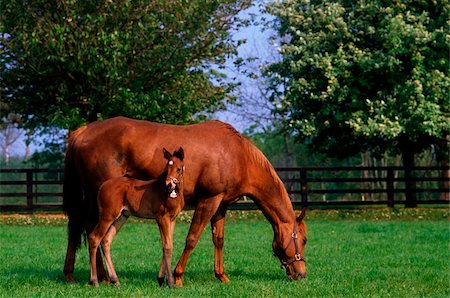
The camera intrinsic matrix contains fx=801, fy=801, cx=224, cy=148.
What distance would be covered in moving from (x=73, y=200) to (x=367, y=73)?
59.6 feet

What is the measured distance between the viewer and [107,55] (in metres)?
25.4

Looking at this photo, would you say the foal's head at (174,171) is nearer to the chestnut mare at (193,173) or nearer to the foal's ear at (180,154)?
the foal's ear at (180,154)

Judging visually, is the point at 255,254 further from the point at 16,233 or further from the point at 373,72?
the point at 373,72

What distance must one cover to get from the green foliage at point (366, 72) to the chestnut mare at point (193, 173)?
50.6ft

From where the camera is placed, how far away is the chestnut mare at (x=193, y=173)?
420 inches

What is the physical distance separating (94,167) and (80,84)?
651 inches

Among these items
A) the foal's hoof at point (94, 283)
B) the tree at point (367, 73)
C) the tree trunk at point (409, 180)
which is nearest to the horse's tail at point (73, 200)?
the foal's hoof at point (94, 283)

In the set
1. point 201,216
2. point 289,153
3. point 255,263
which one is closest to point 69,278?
point 201,216

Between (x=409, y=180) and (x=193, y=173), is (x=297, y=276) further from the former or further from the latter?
(x=409, y=180)

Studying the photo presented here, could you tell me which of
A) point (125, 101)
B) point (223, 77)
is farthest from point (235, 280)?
point (223, 77)

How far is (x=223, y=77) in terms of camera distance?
3177 cm

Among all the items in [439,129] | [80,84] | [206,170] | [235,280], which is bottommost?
[235,280]

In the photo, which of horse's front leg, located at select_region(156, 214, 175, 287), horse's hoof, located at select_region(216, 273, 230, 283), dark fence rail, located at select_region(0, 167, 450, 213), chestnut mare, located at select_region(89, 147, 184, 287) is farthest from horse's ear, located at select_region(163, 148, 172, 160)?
dark fence rail, located at select_region(0, 167, 450, 213)

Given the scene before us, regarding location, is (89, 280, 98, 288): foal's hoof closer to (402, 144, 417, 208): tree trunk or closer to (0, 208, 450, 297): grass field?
(0, 208, 450, 297): grass field
